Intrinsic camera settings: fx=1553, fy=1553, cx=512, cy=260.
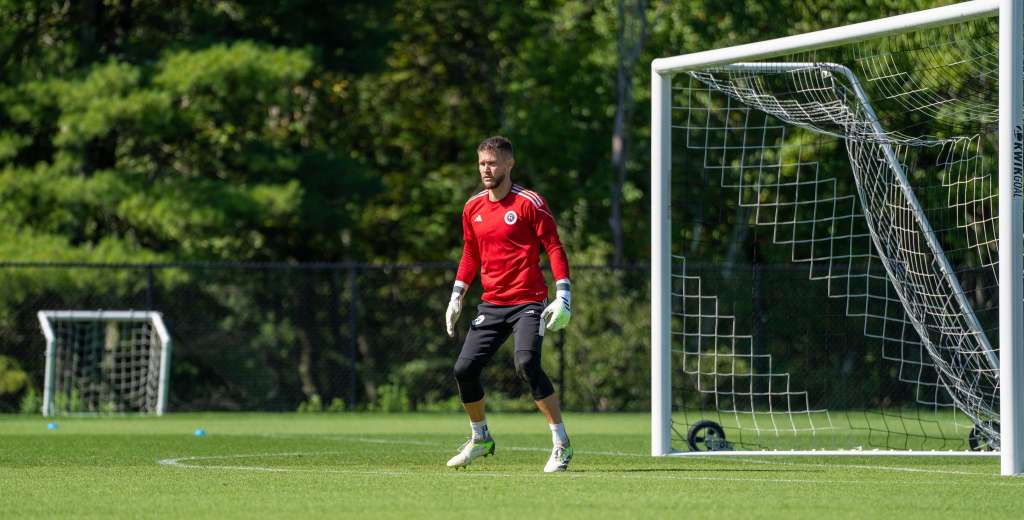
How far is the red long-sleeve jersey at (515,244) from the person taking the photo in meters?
9.38

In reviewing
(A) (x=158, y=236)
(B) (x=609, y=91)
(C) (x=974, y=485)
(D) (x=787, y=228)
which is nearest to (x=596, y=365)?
(D) (x=787, y=228)

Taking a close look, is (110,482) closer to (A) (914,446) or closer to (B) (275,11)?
(A) (914,446)

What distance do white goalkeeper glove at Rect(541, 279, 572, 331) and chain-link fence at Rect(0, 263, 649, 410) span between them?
485 inches

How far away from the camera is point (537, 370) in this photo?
9.36 meters

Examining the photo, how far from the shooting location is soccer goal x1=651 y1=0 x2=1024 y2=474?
9555 mm

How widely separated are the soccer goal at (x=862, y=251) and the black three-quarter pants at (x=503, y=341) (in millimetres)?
1554

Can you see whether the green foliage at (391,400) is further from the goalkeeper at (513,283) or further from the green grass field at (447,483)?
the goalkeeper at (513,283)

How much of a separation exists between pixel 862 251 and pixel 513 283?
16.5 meters

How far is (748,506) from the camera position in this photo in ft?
23.4

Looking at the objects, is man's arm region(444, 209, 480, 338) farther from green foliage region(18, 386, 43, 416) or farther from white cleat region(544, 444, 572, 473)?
green foliage region(18, 386, 43, 416)

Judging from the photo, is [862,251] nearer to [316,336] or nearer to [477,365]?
[316,336]

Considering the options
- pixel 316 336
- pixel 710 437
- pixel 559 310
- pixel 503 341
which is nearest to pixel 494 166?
pixel 559 310

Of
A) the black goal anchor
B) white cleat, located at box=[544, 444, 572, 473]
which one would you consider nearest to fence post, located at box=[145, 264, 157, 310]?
the black goal anchor

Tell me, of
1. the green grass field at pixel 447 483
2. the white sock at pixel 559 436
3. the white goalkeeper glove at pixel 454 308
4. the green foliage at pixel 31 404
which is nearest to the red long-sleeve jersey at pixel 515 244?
the white goalkeeper glove at pixel 454 308
